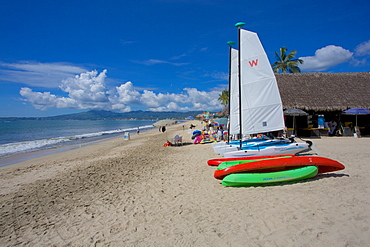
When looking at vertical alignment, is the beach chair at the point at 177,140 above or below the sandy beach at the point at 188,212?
above

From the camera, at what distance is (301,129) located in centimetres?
1405

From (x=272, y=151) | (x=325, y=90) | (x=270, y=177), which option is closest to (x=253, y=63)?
(x=272, y=151)

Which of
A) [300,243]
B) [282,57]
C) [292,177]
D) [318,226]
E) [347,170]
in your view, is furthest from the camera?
[282,57]

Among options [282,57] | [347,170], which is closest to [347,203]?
[347,170]

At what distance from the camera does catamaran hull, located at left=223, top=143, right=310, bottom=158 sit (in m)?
6.96

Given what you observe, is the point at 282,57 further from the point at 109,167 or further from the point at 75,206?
the point at 75,206

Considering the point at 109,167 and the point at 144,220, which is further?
the point at 109,167

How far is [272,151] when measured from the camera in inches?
277

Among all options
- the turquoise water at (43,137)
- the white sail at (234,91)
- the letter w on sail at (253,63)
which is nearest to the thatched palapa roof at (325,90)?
the white sail at (234,91)

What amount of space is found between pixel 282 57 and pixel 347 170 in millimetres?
25405

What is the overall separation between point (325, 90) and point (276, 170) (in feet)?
44.0

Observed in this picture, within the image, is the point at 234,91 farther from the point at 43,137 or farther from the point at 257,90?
the point at 43,137

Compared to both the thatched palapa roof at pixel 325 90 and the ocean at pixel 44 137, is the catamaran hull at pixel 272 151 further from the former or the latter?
the ocean at pixel 44 137

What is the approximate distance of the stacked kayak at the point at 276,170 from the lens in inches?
197
